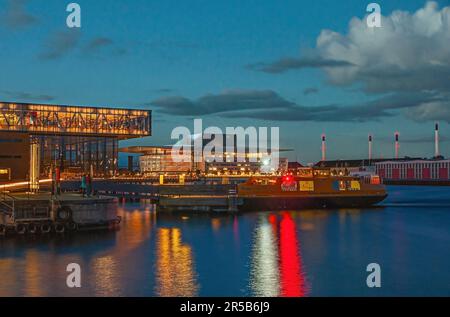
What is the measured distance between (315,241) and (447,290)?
16.6m

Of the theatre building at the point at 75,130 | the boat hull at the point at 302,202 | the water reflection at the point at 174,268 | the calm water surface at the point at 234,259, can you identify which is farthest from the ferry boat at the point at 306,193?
the theatre building at the point at 75,130

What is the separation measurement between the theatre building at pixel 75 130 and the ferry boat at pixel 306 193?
4731cm

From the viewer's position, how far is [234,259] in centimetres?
3472

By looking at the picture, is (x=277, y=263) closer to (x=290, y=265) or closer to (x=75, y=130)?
(x=290, y=265)

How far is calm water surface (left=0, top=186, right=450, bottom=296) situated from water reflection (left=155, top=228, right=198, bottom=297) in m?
0.05

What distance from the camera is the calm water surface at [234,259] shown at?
2656cm

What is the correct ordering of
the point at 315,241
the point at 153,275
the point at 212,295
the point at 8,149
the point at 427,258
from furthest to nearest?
the point at 8,149
the point at 315,241
the point at 427,258
the point at 153,275
the point at 212,295

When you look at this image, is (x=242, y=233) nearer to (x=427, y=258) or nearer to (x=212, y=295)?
(x=427, y=258)

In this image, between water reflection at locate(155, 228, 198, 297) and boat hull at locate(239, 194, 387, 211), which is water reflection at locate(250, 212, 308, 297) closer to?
water reflection at locate(155, 228, 198, 297)

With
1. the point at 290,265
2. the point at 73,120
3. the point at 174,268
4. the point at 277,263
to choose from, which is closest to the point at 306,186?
the point at 277,263

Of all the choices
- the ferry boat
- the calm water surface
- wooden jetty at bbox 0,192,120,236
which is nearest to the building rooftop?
the ferry boat

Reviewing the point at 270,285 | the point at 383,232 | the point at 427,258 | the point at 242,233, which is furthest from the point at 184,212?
the point at 270,285

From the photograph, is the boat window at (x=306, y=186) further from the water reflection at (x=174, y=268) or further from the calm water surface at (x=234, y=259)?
the water reflection at (x=174, y=268)

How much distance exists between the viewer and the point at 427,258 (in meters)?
35.7
